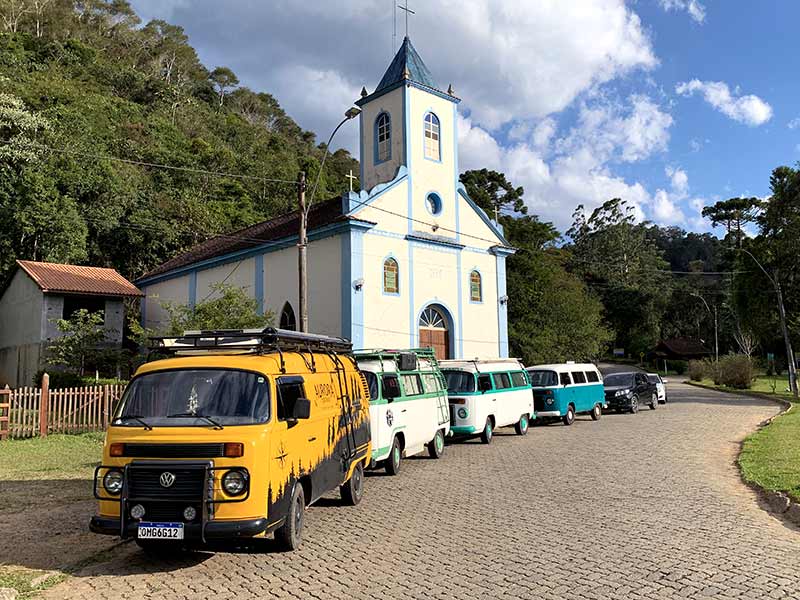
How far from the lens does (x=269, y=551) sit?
7.24m

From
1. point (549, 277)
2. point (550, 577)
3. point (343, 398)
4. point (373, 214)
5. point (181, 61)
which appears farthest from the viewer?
point (181, 61)

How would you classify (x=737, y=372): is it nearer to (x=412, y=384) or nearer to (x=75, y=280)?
(x=412, y=384)

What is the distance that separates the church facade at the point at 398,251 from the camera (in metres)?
25.6

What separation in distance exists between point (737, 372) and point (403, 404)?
117 feet

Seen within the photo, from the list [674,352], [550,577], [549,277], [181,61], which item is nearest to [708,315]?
[674,352]

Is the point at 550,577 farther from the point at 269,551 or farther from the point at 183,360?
the point at 183,360

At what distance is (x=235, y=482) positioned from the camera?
6.30m

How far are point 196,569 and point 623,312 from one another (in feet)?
262

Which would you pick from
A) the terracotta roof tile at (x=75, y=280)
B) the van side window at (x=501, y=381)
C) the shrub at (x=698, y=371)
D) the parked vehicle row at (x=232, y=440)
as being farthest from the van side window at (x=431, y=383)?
the shrub at (x=698, y=371)

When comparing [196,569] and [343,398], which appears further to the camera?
[343,398]

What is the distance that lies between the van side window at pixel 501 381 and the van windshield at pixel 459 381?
3.79 feet

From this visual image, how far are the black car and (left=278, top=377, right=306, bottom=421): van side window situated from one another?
2147 cm

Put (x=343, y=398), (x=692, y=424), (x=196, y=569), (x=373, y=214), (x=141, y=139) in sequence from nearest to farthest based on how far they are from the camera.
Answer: (x=196, y=569), (x=343, y=398), (x=692, y=424), (x=373, y=214), (x=141, y=139)

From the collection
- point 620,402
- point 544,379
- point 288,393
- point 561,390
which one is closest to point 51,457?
point 288,393
